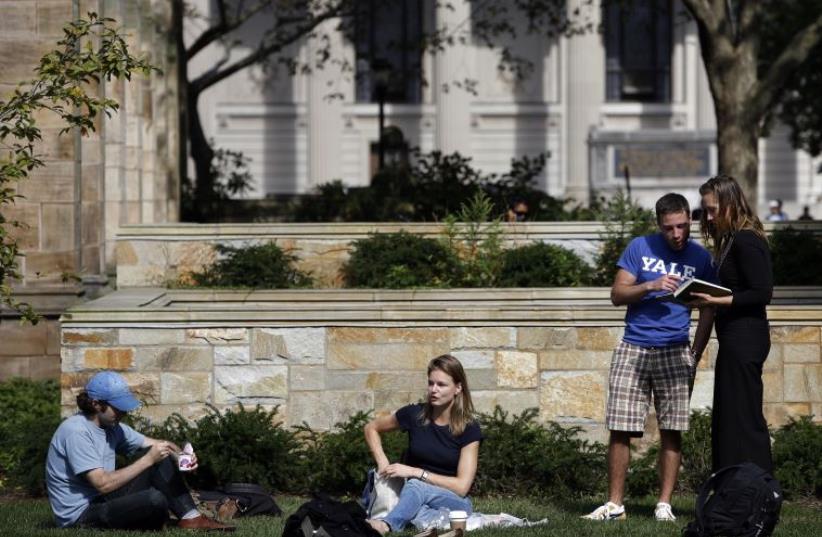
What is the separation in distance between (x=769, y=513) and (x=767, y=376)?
3.62m

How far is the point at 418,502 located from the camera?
32.7 feet

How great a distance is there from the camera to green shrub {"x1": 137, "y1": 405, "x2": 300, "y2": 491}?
12.1 metres

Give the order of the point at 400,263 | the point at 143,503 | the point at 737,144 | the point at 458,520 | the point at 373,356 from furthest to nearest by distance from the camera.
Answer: the point at 737,144
the point at 400,263
the point at 373,356
the point at 143,503
the point at 458,520

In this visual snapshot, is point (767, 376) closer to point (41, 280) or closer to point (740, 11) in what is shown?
point (41, 280)

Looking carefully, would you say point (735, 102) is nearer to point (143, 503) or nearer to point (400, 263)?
point (400, 263)

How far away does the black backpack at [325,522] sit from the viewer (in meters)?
9.19

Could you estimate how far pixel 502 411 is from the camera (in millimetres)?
12750

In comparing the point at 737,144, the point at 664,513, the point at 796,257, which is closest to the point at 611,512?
the point at 664,513

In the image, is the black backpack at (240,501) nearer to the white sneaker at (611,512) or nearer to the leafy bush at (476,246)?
the white sneaker at (611,512)

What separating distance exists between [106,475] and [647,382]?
3.30m

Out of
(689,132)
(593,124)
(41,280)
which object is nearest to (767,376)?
(41,280)

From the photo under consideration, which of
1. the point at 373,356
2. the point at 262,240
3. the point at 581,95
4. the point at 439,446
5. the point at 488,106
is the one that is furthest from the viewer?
the point at 488,106

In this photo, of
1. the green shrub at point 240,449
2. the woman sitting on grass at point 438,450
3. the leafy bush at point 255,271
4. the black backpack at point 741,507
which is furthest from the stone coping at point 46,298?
the black backpack at point 741,507

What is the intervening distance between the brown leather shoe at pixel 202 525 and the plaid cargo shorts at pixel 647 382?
7.91 feet
